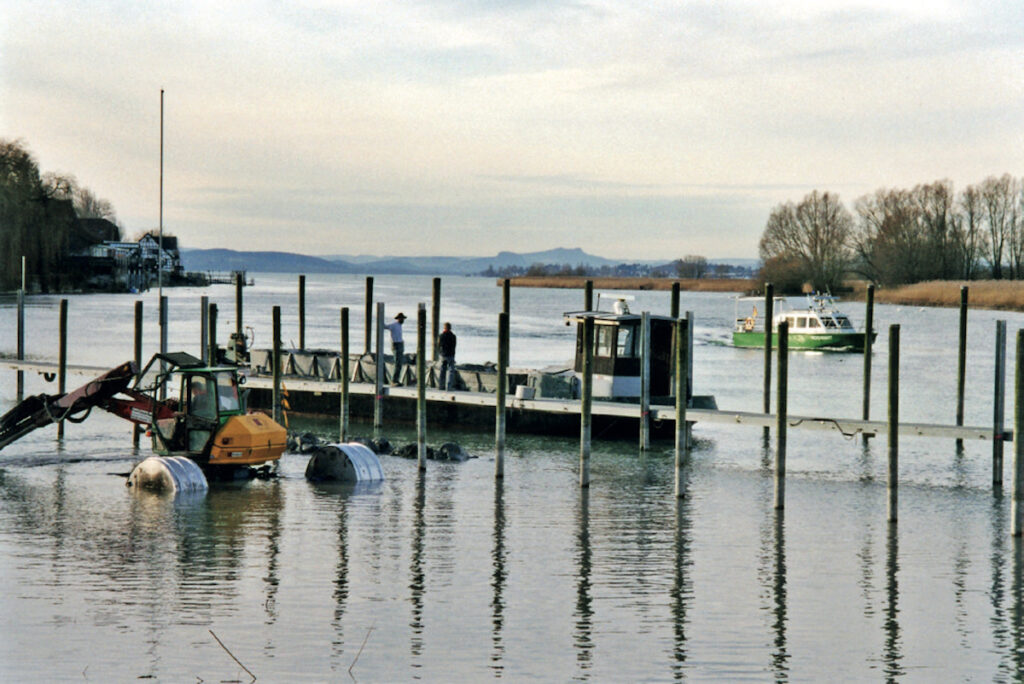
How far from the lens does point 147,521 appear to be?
730 inches

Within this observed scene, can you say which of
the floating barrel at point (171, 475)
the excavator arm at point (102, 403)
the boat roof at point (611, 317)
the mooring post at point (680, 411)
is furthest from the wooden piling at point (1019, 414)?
the excavator arm at point (102, 403)

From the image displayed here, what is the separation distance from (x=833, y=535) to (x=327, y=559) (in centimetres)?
793

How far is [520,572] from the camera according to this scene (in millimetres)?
15727

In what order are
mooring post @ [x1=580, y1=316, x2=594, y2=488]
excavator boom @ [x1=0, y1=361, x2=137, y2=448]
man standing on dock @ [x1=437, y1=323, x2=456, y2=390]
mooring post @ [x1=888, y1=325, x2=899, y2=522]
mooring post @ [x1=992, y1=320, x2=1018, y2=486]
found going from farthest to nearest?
man standing on dock @ [x1=437, y1=323, x2=456, y2=390] < excavator boom @ [x1=0, y1=361, x2=137, y2=448] < mooring post @ [x1=992, y1=320, x2=1018, y2=486] < mooring post @ [x1=580, y1=316, x2=594, y2=488] < mooring post @ [x1=888, y1=325, x2=899, y2=522]

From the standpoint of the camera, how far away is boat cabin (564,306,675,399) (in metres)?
27.7

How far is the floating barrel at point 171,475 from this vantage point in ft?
65.7

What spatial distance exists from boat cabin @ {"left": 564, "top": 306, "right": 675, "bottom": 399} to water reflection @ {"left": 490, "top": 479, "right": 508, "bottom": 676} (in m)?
7.26

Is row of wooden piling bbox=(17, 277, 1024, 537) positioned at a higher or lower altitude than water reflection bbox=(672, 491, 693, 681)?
higher

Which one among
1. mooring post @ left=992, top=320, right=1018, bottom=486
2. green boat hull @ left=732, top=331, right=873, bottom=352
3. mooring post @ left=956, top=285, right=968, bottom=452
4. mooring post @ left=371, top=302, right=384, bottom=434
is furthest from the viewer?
green boat hull @ left=732, top=331, right=873, bottom=352

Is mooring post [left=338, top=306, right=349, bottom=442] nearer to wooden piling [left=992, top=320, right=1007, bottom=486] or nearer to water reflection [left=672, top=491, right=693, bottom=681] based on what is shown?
water reflection [left=672, top=491, right=693, bottom=681]

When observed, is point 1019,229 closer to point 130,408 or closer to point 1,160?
point 1,160

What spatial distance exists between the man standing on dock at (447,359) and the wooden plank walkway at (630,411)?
1.06 feet

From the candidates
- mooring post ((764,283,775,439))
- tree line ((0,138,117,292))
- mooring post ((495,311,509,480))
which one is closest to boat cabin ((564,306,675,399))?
mooring post ((764,283,775,439))

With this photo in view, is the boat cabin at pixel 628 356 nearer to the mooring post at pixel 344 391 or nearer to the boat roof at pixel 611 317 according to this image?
the boat roof at pixel 611 317
